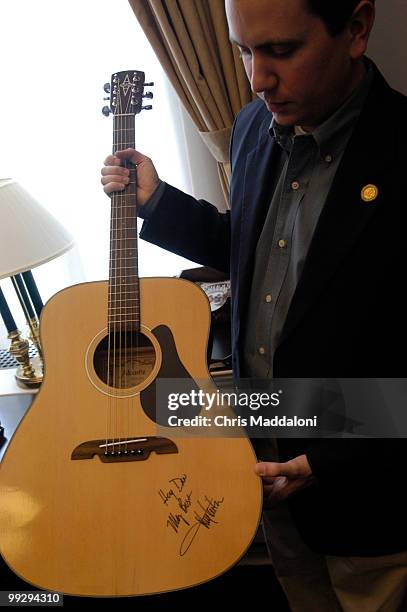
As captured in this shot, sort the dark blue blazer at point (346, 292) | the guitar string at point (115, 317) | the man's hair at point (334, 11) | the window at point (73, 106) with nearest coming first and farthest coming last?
the man's hair at point (334, 11)
the dark blue blazer at point (346, 292)
the guitar string at point (115, 317)
the window at point (73, 106)

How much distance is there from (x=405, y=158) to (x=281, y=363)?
37 centimetres

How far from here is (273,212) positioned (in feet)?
2.78

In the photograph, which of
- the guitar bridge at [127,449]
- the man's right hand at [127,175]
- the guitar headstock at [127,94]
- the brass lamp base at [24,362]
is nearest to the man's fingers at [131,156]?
the man's right hand at [127,175]

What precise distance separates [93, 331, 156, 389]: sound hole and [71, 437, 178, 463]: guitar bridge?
0.41ft

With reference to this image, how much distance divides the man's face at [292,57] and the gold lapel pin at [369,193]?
13cm

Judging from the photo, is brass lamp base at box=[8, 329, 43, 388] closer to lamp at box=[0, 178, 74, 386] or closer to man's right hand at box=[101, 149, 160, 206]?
lamp at box=[0, 178, 74, 386]

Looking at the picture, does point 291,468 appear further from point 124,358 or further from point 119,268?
point 119,268

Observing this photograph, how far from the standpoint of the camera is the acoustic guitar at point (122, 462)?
0.73m

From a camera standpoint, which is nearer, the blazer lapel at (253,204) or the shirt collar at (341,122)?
the shirt collar at (341,122)

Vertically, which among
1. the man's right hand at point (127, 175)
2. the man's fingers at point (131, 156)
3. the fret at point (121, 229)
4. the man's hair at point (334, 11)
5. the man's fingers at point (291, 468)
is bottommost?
the man's fingers at point (291, 468)

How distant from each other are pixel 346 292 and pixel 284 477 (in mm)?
341

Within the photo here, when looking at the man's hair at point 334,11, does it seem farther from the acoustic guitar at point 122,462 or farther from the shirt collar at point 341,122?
the acoustic guitar at point 122,462

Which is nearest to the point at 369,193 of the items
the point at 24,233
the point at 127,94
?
the point at 127,94

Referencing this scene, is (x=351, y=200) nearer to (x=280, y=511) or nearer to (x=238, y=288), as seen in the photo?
(x=238, y=288)
